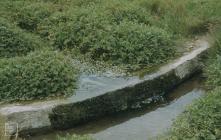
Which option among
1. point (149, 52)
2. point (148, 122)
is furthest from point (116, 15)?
point (148, 122)

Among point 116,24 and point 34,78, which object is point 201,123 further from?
point 116,24

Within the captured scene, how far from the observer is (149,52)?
30.0 ft

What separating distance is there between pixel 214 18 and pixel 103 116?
3820mm

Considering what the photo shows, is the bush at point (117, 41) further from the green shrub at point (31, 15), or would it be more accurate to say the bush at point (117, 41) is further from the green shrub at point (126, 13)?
the green shrub at point (31, 15)

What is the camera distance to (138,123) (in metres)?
8.09

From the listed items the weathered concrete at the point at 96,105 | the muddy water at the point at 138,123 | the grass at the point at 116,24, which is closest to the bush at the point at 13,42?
the grass at the point at 116,24

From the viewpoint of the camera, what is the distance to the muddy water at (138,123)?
772 cm

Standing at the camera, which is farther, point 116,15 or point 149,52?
point 116,15

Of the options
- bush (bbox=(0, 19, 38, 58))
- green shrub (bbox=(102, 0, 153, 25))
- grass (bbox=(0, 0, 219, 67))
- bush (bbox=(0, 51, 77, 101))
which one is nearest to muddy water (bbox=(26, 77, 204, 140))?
bush (bbox=(0, 51, 77, 101))

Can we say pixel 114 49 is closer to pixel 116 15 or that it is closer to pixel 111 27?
pixel 111 27

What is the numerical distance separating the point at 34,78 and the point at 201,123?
251 centimetres

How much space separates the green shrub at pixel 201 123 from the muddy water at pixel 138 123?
0.62 m

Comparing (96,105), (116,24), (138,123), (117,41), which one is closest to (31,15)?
(116,24)

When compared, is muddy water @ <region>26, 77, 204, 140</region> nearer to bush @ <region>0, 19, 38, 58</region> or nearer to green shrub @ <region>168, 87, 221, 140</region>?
green shrub @ <region>168, 87, 221, 140</region>
